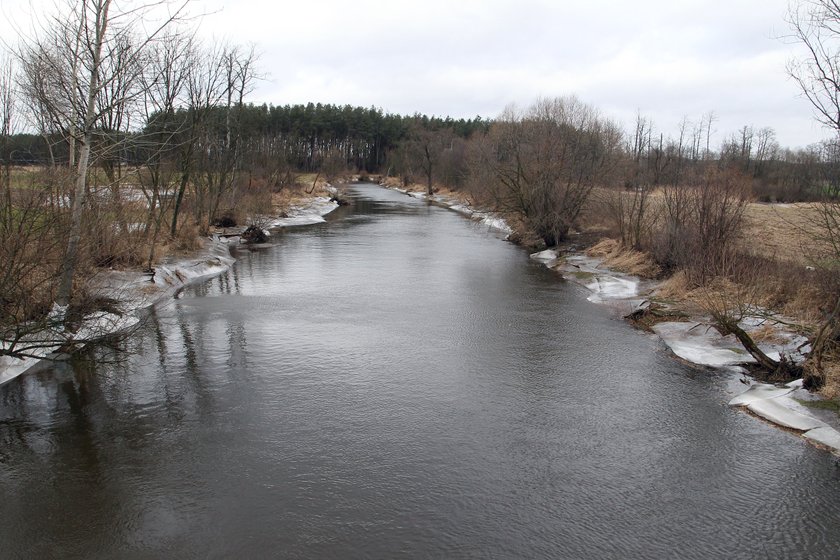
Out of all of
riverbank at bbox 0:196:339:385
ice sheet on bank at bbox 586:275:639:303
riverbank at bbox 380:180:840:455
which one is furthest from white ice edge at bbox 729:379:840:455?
riverbank at bbox 0:196:339:385

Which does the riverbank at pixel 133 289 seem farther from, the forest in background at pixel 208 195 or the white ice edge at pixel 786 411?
the white ice edge at pixel 786 411

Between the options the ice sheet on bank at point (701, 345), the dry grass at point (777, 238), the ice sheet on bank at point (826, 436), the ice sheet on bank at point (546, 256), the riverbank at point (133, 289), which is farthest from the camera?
the ice sheet on bank at point (546, 256)

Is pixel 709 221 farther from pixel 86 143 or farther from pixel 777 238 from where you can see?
pixel 86 143

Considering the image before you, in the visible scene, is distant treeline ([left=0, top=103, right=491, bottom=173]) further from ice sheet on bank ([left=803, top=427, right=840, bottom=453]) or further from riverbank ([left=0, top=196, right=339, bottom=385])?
ice sheet on bank ([left=803, top=427, right=840, bottom=453])

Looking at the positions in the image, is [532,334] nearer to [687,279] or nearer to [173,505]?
[687,279]

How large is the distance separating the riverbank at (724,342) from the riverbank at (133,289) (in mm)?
10864

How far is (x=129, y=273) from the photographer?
16.7 metres

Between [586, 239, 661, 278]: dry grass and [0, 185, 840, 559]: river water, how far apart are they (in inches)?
280

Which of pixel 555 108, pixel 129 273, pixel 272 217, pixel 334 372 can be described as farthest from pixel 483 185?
pixel 334 372

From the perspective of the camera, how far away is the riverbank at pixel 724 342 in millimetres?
8797

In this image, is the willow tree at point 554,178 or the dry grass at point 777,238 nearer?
the dry grass at point 777,238

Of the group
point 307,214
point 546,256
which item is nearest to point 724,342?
point 546,256

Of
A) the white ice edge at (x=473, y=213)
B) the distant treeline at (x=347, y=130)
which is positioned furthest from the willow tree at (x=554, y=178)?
the distant treeline at (x=347, y=130)

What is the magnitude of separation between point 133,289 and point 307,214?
2683 centimetres
